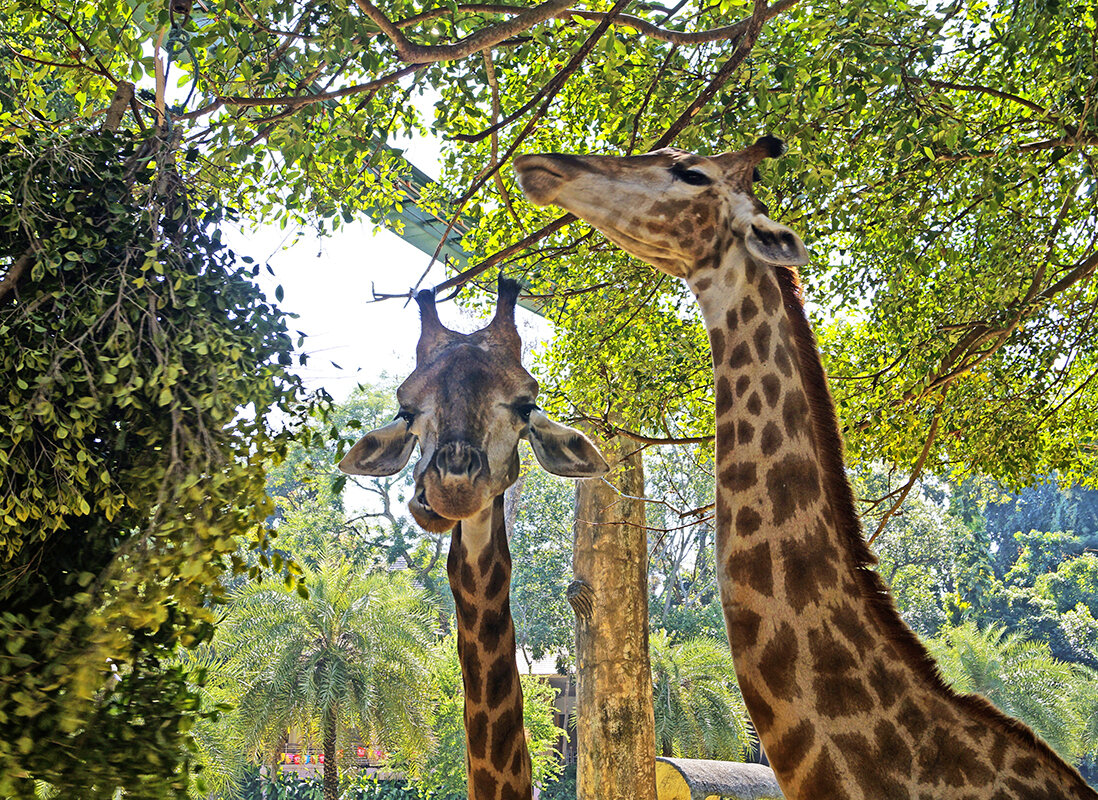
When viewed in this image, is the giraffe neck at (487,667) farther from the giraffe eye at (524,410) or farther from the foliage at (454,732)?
the foliage at (454,732)

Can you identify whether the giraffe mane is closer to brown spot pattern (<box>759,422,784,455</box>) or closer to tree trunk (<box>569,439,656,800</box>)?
brown spot pattern (<box>759,422,784,455</box>)

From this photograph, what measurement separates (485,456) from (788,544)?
1103 mm

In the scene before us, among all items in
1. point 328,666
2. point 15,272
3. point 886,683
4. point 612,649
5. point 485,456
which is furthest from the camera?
point 328,666

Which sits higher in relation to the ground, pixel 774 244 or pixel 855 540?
pixel 774 244

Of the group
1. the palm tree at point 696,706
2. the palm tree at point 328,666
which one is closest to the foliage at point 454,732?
the palm tree at point 328,666

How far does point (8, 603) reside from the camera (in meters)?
2.32

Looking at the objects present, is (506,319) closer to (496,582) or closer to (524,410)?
(524,410)

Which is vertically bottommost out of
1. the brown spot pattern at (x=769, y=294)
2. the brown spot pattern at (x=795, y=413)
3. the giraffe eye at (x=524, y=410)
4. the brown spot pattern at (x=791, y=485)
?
the brown spot pattern at (x=791, y=485)

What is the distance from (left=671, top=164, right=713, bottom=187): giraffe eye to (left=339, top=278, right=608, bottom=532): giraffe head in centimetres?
83

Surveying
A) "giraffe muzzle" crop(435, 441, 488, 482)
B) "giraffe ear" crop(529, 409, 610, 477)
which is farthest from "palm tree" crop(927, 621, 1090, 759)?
"giraffe muzzle" crop(435, 441, 488, 482)

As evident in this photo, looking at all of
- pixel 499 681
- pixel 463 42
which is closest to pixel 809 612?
pixel 499 681

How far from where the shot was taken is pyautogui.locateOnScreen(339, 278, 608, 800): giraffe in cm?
342

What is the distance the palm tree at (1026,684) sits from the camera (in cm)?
2248

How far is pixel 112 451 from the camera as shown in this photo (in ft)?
8.38
